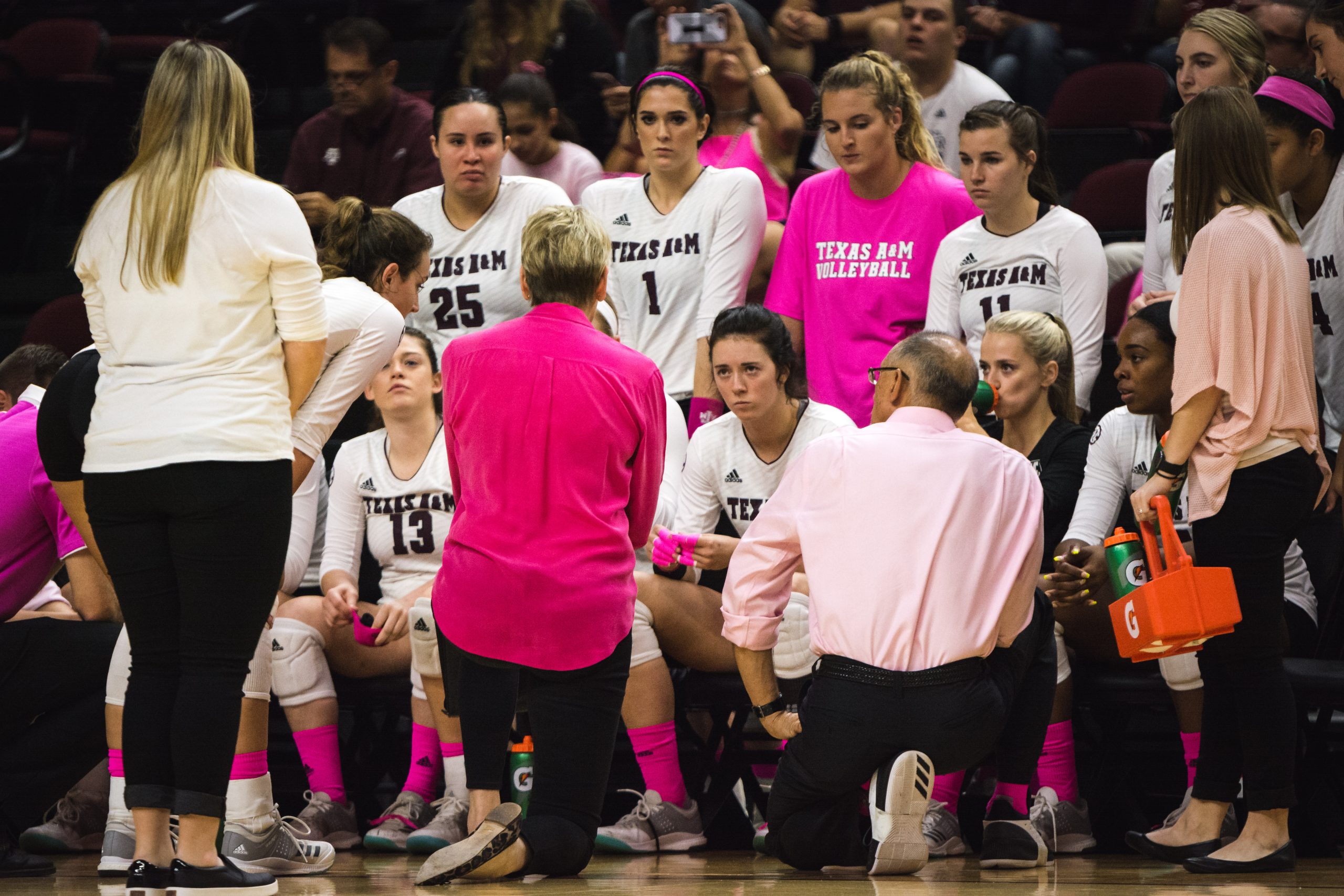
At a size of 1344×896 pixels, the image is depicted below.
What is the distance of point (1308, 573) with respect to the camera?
12.6 ft

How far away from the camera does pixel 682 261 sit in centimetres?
448

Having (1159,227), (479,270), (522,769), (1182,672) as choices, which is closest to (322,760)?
(522,769)

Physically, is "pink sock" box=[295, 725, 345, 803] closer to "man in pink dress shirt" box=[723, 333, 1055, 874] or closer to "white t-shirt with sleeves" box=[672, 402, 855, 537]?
"white t-shirt with sleeves" box=[672, 402, 855, 537]

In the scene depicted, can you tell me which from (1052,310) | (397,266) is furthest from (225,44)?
(1052,310)

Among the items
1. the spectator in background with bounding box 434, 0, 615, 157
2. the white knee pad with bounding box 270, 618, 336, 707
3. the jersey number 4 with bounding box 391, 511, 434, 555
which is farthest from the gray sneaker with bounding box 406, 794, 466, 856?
the spectator in background with bounding box 434, 0, 615, 157

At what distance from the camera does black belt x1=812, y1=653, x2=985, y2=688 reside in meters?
2.94

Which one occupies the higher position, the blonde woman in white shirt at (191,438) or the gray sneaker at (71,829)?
the blonde woman in white shirt at (191,438)

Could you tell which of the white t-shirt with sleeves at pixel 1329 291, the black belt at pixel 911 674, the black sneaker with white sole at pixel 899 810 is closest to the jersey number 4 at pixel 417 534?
the black belt at pixel 911 674

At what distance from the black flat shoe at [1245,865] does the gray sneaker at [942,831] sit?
582 mm

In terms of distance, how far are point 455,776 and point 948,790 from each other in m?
1.23

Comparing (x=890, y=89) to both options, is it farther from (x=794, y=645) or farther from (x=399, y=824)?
(x=399, y=824)

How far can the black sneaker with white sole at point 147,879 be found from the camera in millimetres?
2553

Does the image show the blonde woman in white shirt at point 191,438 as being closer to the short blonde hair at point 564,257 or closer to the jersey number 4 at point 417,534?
the short blonde hair at point 564,257

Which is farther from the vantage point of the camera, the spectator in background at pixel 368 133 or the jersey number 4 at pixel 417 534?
the spectator in background at pixel 368 133
